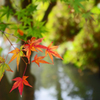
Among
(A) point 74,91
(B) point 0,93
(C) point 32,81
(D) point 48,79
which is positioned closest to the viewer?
(B) point 0,93

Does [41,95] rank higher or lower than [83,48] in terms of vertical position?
lower

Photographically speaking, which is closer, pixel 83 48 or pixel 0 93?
pixel 0 93

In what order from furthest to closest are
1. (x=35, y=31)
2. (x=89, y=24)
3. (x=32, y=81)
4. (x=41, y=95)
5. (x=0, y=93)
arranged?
(x=89, y=24) < (x=41, y=95) < (x=32, y=81) < (x=0, y=93) < (x=35, y=31)

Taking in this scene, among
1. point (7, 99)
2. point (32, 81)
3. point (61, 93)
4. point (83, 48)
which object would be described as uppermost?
point (83, 48)

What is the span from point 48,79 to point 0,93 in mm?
2680

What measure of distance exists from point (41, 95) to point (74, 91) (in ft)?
2.62

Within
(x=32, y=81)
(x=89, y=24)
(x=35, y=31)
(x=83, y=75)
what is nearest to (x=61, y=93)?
(x=83, y=75)

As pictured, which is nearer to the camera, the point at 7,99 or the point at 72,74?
the point at 7,99

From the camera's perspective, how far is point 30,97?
1.40 m

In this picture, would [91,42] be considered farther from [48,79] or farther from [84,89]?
[48,79]

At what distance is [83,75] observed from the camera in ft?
11.9

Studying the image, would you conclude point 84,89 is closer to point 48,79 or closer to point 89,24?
point 48,79

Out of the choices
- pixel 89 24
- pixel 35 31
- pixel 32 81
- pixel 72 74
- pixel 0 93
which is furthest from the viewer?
pixel 72 74

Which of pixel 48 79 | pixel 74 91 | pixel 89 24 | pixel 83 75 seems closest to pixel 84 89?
pixel 74 91
